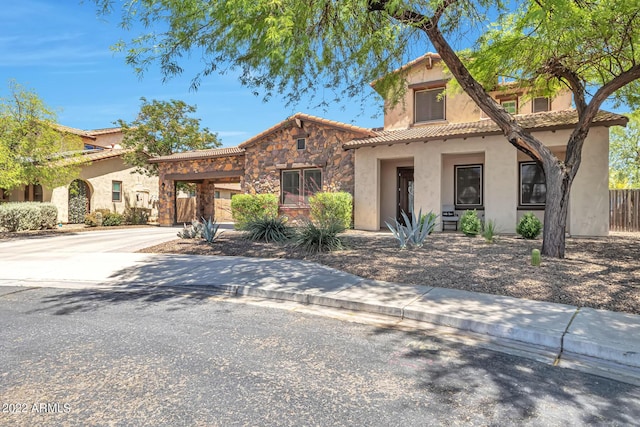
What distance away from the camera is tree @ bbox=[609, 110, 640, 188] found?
27.2m

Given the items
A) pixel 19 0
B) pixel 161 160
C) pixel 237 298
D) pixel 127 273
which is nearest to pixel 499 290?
pixel 237 298

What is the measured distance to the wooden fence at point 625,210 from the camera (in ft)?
47.9

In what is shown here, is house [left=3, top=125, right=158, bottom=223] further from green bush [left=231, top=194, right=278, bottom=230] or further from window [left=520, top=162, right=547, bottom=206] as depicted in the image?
window [left=520, top=162, right=547, bottom=206]

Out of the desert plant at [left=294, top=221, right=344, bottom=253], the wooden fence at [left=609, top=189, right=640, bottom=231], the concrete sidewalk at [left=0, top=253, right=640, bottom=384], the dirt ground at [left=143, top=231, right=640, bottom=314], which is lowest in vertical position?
the concrete sidewalk at [left=0, top=253, right=640, bottom=384]

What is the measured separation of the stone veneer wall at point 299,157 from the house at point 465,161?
1.95ft

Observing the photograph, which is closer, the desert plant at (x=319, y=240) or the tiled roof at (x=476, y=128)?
the desert plant at (x=319, y=240)

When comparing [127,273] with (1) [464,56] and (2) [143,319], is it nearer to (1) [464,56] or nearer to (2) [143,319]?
(2) [143,319]

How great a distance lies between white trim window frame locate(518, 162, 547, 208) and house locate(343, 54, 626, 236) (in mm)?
33

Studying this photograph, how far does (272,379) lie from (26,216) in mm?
19539

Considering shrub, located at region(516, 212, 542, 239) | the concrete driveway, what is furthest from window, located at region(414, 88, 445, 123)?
the concrete driveway

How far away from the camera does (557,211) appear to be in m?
7.86

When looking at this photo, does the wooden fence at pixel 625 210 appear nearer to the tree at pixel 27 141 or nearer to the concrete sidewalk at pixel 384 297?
the concrete sidewalk at pixel 384 297

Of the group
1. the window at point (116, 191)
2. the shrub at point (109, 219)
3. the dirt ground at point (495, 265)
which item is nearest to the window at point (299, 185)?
the dirt ground at point (495, 265)

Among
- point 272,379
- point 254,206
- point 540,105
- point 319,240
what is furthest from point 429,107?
point 272,379
